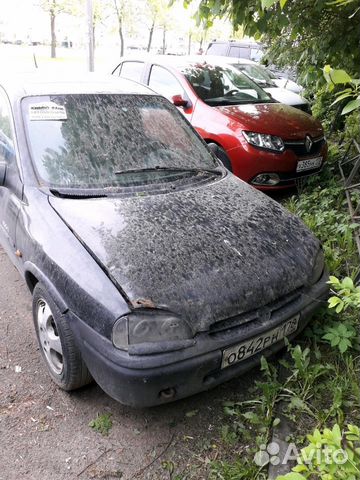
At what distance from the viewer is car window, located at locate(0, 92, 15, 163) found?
9.52 ft

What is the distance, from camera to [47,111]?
2939 mm

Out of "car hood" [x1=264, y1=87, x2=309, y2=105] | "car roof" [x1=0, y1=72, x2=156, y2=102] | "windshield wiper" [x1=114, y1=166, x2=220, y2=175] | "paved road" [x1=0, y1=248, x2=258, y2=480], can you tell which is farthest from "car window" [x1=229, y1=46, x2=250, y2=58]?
"paved road" [x1=0, y1=248, x2=258, y2=480]

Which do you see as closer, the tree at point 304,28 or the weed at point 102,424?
the weed at point 102,424

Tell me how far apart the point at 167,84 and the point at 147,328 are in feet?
15.0

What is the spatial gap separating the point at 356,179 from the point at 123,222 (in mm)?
3680

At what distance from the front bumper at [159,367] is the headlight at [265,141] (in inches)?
117

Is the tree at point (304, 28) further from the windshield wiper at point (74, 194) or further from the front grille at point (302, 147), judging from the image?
the windshield wiper at point (74, 194)

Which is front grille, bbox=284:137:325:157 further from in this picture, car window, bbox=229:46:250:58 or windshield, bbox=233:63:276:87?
car window, bbox=229:46:250:58

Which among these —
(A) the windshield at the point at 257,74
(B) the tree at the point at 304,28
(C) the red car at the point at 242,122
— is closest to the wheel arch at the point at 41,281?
(C) the red car at the point at 242,122

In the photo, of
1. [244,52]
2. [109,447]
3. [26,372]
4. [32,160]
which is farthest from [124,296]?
[244,52]

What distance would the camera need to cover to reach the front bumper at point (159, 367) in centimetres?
191

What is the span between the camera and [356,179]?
16.6ft

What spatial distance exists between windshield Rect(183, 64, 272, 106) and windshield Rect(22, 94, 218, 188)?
7.35ft

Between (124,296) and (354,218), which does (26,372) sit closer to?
(124,296)
